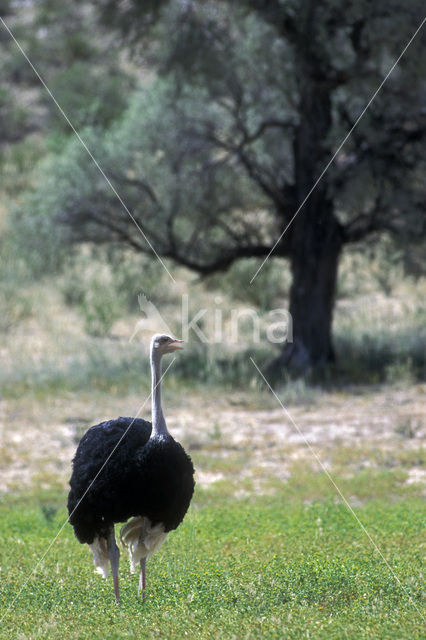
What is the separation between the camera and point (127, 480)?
17.5 feet

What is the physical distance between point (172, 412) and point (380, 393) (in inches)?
114

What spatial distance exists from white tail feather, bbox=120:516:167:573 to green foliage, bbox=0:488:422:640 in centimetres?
27

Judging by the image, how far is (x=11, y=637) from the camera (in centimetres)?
507

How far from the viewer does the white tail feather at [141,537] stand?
5551 millimetres

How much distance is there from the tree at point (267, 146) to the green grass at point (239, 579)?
5626 mm

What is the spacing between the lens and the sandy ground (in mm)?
9734

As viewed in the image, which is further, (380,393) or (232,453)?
(380,393)

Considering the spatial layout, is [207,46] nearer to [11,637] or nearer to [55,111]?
[11,637]

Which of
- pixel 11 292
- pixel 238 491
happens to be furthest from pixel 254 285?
pixel 238 491

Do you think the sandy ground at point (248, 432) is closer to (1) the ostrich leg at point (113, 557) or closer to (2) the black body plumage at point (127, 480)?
(1) the ostrich leg at point (113, 557)

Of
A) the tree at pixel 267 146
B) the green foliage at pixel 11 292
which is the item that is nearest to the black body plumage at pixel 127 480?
the tree at pixel 267 146

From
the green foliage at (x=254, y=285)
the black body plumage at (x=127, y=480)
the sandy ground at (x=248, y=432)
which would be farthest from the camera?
the green foliage at (x=254, y=285)

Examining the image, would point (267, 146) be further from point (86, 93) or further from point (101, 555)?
point (86, 93)

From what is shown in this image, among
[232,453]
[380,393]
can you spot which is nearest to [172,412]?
[232,453]
